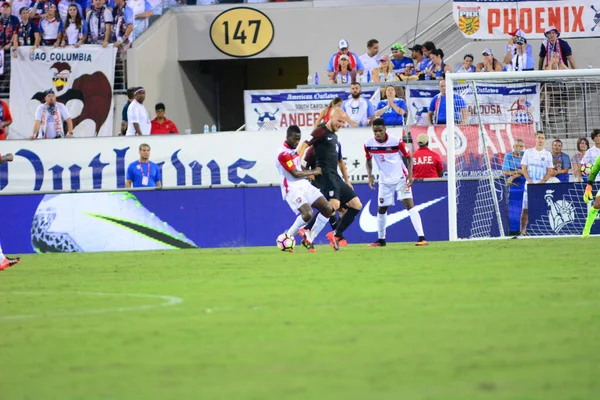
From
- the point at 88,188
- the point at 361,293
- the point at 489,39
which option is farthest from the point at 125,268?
the point at 489,39

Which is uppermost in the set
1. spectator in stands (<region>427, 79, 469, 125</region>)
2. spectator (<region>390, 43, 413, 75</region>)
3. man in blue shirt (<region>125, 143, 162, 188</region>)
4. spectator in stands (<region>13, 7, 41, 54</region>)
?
spectator in stands (<region>13, 7, 41, 54</region>)

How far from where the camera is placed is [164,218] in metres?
20.2

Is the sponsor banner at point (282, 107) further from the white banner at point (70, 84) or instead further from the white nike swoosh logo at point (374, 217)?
the white banner at point (70, 84)

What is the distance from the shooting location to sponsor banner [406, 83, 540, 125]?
69.9ft

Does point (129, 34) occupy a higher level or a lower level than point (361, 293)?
higher

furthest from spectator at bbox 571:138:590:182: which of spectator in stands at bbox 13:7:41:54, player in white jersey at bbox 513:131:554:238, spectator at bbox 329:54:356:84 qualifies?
spectator in stands at bbox 13:7:41:54

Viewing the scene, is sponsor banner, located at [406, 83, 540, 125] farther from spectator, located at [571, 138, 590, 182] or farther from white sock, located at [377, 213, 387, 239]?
white sock, located at [377, 213, 387, 239]

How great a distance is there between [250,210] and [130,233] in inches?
90.0

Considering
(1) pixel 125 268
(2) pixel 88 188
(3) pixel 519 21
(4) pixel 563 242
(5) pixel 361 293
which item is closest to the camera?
(5) pixel 361 293

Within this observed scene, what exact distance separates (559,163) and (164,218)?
24.8 feet

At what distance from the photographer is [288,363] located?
5.49 metres

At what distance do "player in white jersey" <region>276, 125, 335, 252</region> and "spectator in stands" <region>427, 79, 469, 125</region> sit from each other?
5.67 meters

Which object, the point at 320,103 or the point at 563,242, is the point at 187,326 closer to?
the point at 563,242

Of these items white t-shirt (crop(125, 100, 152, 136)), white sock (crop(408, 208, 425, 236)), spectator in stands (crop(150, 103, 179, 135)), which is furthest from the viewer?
spectator in stands (crop(150, 103, 179, 135))
